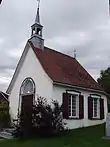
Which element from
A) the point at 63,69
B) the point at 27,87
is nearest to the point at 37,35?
the point at 63,69

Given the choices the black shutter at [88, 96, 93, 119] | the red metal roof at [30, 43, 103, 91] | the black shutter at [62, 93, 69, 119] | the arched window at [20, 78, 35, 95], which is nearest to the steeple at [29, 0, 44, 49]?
the red metal roof at [30, 43, 103, 91]

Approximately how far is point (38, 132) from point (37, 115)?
0.95m

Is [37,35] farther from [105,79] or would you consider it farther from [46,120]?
[105,79]

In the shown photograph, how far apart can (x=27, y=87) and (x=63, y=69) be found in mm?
3090

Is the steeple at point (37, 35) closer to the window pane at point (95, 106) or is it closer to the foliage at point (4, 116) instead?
the foliage at point (4, 116)

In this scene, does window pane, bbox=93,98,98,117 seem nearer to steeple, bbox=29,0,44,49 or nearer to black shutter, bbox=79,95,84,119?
black shutter, bbox=79,95,84,119

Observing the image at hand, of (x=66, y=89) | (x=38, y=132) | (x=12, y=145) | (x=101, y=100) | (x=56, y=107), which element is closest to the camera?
(x=12, y=145)

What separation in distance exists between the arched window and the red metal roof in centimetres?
181

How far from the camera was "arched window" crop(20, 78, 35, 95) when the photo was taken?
61.6 ft

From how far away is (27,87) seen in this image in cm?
1938

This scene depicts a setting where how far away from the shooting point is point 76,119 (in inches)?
717

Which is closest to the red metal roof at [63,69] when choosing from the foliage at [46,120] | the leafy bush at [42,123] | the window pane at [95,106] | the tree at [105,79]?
the window pane at [95,106]

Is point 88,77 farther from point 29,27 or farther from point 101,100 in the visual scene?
point 29,27

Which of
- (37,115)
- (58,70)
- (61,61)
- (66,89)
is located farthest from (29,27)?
(37,115)
